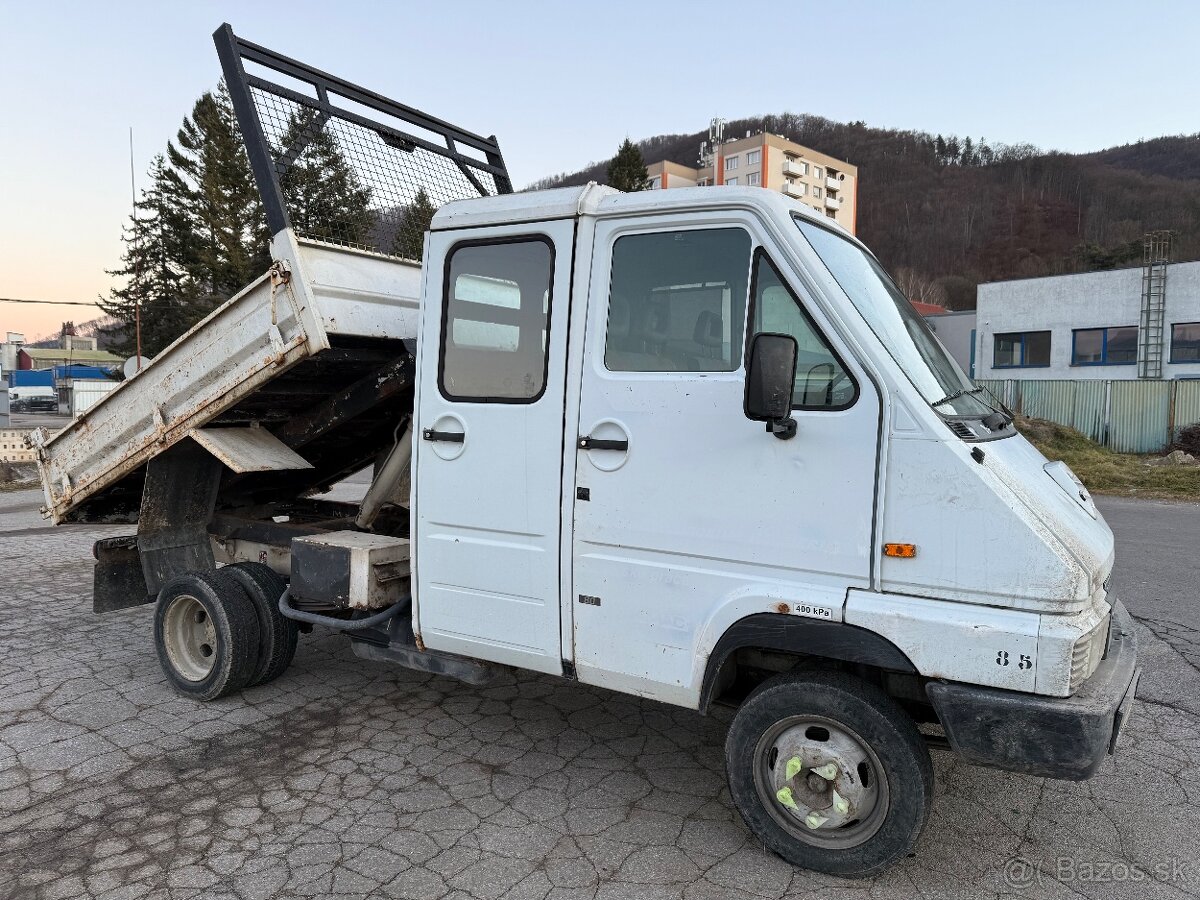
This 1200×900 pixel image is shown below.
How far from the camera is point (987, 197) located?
3804 inches

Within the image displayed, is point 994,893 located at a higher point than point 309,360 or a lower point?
lower

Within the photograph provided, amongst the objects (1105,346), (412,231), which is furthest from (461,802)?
(1105,346)

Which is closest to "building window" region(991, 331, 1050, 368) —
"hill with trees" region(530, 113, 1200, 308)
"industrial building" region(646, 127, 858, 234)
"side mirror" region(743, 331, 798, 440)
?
"side mirror" region(743, 331, 798, 440)

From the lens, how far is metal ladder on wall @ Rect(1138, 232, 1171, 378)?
23875 mm

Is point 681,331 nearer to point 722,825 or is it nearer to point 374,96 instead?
point 722,825

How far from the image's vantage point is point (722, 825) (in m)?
3.43

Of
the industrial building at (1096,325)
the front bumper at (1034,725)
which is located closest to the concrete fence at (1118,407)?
the industrial building at (1096,325)

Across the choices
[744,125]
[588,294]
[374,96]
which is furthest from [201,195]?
[744,125]

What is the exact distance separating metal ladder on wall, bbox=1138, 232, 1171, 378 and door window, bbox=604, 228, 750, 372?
86.0ft

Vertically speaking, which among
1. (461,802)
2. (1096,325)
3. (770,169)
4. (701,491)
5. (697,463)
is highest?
(770,169)

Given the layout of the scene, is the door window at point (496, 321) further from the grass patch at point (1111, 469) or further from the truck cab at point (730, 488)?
the grass patch at point (1111, 469)

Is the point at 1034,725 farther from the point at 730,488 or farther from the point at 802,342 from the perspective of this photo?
the point at 802,342

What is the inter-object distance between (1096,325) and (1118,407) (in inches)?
214

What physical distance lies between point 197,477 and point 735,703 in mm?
3676
